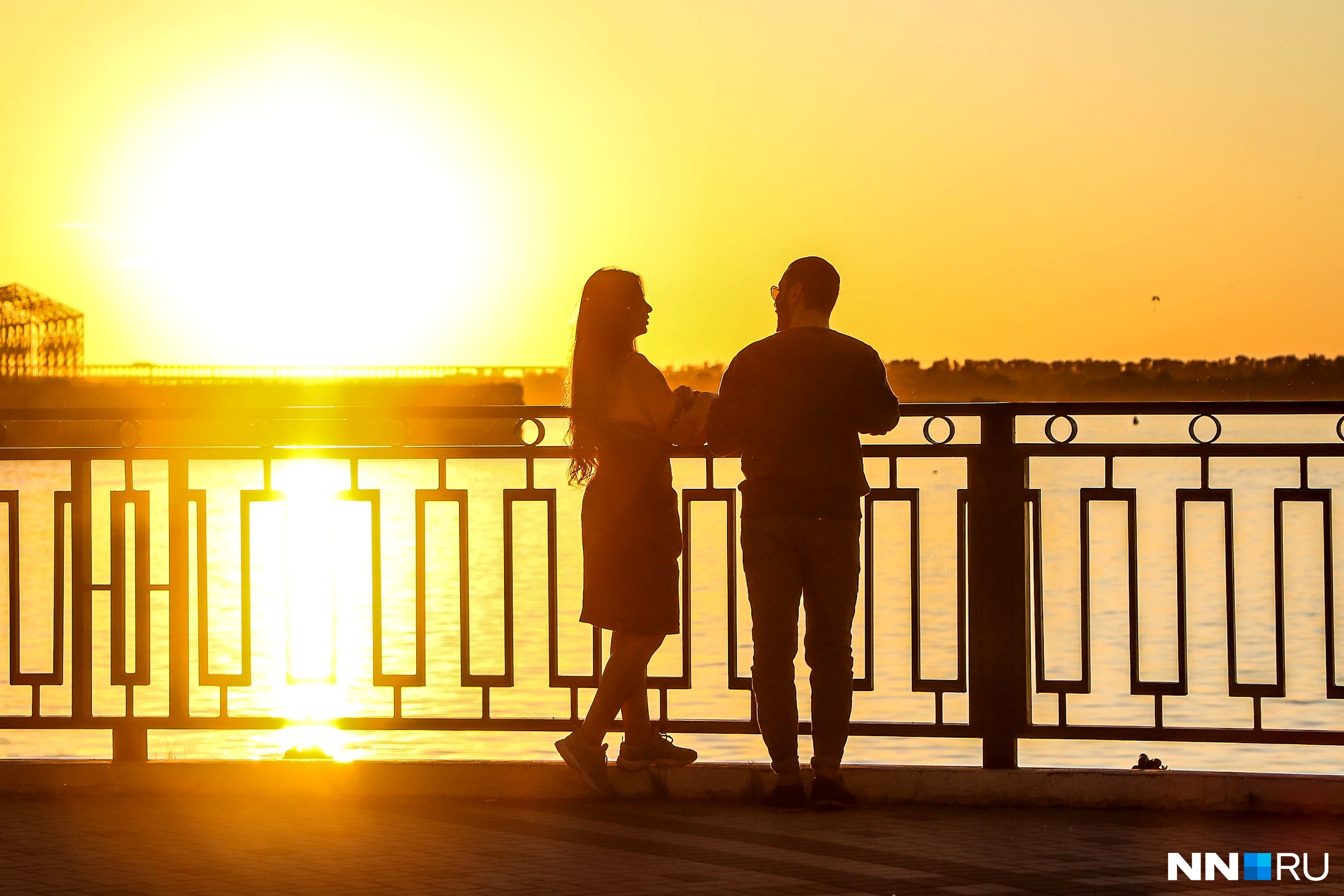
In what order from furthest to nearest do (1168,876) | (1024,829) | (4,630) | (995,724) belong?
1. (4,630)
2. (995,724)
3. (1024,829)
4. (1168,876)

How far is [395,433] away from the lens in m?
6.55

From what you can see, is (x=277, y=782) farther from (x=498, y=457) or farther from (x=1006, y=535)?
Result: (x=1006, y=535)

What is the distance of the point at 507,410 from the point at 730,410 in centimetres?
99

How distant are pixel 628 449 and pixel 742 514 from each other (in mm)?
427

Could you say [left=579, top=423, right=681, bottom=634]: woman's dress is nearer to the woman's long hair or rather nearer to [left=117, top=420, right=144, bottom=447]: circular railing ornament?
the woman's long hair

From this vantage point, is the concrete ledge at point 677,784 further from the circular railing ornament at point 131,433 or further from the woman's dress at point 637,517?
the circular railing ornament at point 131,433

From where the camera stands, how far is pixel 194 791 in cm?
621

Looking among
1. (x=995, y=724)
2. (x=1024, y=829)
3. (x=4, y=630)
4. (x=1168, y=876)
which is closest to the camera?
(x=1168, y=876)

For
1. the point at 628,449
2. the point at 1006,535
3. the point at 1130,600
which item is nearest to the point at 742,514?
the point at 628,449

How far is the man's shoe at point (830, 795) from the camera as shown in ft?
19.1

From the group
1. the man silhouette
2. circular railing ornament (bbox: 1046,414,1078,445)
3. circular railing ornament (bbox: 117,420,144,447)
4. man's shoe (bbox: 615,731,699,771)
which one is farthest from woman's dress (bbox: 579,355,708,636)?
circular railing ornament (bbox: 117,420,144,447)

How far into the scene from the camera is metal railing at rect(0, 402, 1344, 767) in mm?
6070

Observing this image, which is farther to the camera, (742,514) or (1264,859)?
(742,514)
